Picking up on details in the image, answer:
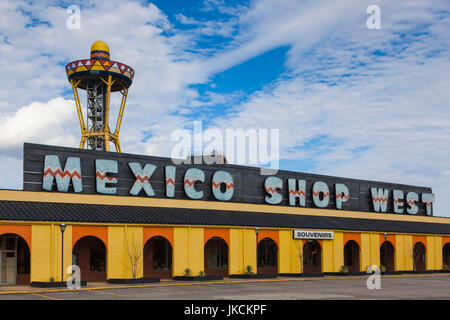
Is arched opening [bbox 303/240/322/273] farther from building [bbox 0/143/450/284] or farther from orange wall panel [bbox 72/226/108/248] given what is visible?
orange wall panel [bbox 72/226/108/248]

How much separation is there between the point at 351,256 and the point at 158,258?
20477 millimetres

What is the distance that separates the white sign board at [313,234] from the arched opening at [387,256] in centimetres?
888

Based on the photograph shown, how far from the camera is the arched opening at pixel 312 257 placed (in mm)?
49219

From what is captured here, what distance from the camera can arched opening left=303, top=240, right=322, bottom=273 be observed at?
49219mm

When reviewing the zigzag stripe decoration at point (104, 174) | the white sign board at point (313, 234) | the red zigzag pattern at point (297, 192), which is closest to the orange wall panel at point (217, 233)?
the white sign board at point (313, 234)

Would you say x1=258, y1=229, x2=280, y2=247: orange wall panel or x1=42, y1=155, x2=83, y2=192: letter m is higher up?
x1=42, y1=155, x2=83, y2=192: letter m

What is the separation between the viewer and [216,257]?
44.6 meters

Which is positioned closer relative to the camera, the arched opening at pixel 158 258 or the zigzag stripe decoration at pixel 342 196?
the arched opening at pixel 158 258

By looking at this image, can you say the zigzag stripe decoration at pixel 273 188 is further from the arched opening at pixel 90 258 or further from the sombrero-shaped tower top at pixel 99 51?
the sombrero-shaped tower top at pixel 99 51

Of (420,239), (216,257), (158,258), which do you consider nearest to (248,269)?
(216,257)

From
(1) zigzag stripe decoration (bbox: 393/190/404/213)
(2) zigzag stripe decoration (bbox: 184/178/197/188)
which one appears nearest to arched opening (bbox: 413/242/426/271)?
(1) zigzag stripe decoration (bbox: 393/190/404/213)

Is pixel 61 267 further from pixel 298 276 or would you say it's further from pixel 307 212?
pixel 307 212

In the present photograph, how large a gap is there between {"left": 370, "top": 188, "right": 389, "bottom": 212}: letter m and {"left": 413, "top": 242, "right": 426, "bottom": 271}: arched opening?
16.5ft

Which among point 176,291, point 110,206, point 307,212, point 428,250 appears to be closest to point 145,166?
point 110,206
